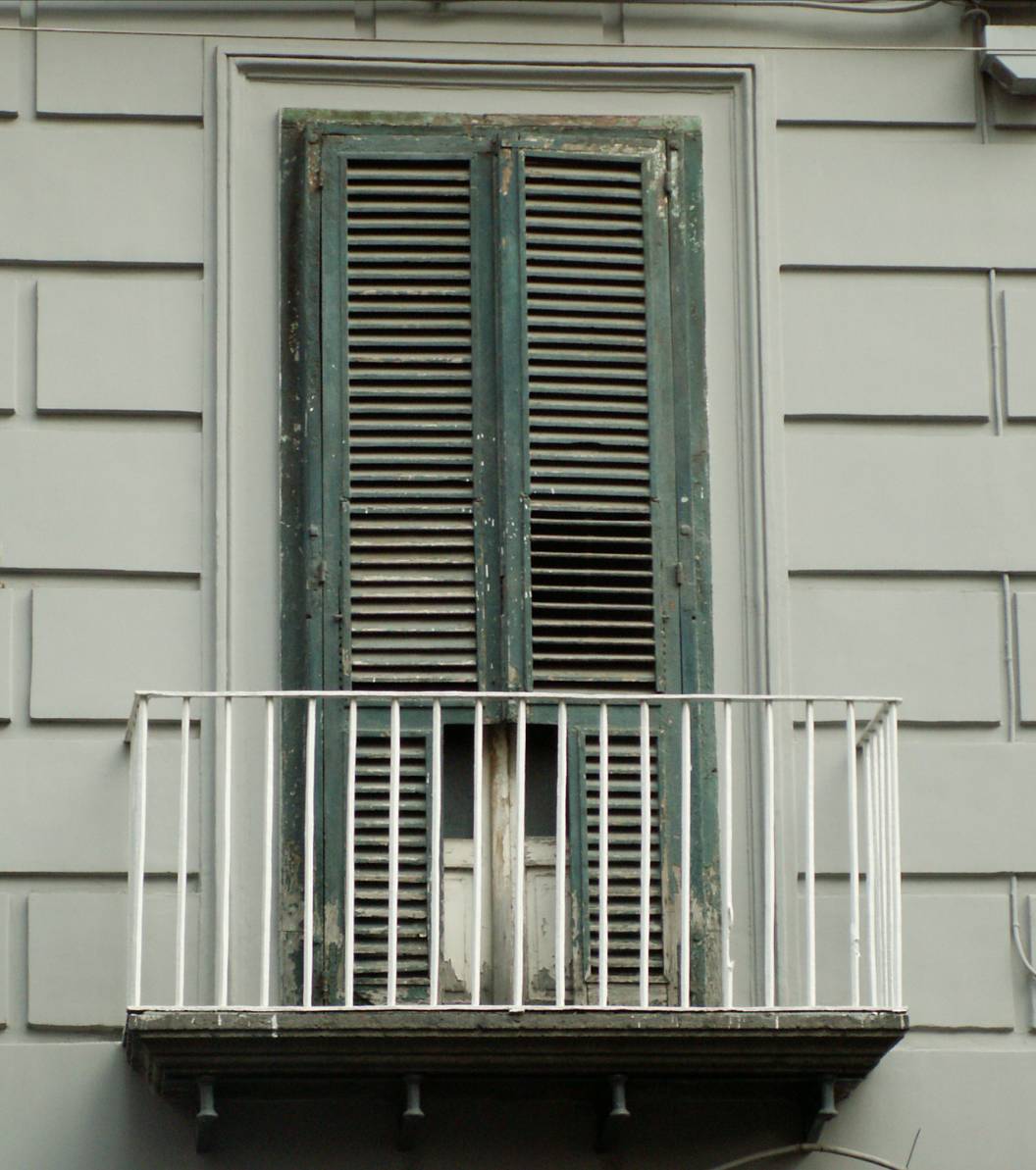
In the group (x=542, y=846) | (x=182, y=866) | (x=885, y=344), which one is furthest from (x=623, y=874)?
(x=885, y=344)

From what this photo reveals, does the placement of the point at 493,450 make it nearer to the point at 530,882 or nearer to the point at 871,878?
the point at 530,882

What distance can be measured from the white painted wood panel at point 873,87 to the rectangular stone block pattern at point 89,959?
359 centimetres

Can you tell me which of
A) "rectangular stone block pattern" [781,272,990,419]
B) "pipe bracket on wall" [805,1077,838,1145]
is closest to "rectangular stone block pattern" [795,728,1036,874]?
"pipe bracket on wall" [805,1077,838,1145]

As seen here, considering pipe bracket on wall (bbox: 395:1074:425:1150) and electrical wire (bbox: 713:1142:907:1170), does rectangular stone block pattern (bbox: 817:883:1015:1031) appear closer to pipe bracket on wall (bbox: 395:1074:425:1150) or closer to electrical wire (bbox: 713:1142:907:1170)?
electrical wire (bbox: 713:1142:907:1170)

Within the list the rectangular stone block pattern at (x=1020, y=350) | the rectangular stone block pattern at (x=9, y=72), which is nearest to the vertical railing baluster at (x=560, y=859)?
the rectangular stone block pattern at (x=1020, y=350)

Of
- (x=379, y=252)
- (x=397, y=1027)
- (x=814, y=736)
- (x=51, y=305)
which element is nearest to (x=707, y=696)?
(x=814, y=736)

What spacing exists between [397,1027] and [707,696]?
1.42 m

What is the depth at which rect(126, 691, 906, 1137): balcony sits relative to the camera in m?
8.86

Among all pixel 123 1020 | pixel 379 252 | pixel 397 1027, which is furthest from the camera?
pixel 379 252

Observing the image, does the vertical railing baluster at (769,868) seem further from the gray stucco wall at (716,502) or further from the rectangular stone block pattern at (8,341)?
the rectangular stone block pattern at (8,341)

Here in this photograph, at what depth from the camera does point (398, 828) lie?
944cm

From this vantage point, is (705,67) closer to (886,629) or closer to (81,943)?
(886,629)

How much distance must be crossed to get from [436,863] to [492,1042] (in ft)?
1.87

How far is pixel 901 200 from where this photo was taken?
10211 mm
